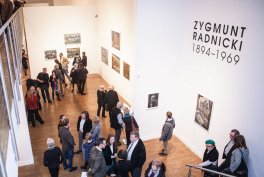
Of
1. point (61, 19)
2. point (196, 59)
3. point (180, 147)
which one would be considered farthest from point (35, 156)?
point (61, 19)

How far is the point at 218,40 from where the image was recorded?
7332mm

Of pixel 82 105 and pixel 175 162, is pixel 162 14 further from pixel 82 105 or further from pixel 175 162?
pixel 82 105

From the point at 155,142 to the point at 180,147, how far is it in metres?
0.92

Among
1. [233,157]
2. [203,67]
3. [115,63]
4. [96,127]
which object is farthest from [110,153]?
[115,63]

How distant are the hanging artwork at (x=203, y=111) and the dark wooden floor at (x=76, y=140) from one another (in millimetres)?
1265

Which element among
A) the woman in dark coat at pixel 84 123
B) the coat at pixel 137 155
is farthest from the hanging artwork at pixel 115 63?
the coat at pixel 137 155

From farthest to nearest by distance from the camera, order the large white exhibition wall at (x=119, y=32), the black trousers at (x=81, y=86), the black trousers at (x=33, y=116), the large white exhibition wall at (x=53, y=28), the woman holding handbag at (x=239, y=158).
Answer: the large white exhibition wall at (x=53, y=28)
the black trousers at (x=81, y=86)
the large white exhibition wall at (x=119, y=32)
the black trousers at (x=33, y=116)
the woman holding handbag at (x=239, y=158)

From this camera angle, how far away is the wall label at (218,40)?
22.0ft

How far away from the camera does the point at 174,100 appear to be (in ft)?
31.6

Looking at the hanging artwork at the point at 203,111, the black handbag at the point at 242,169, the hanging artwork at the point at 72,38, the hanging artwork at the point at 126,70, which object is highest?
the hanging artwork at the point at 72,38

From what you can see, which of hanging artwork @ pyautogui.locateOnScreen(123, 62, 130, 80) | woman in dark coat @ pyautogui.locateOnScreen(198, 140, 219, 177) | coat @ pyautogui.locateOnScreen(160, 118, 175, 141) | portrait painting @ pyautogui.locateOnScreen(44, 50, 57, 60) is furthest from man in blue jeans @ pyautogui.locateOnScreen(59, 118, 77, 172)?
portrait painting @ pyautogui.locateOnScreen(44, 50, 57, 60)

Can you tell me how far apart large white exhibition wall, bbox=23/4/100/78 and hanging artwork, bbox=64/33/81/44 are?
16cm

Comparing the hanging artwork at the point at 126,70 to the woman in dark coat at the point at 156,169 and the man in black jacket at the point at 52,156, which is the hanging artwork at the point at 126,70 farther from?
the woman in dark coat at the point at 156,169

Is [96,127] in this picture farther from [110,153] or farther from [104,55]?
[104,55]
